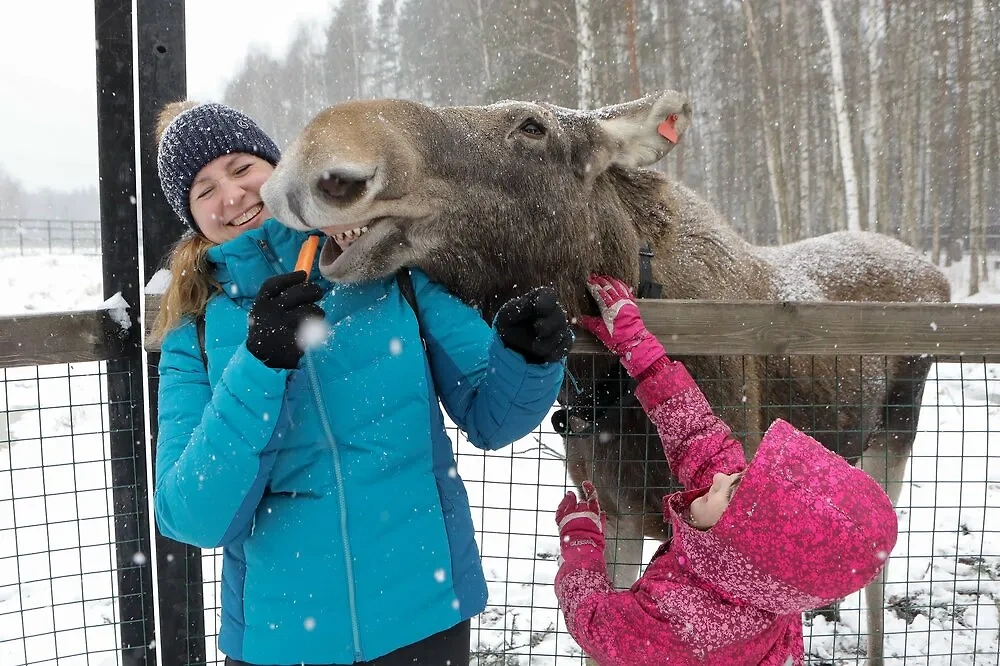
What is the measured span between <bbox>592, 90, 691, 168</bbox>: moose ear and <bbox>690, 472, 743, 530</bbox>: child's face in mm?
1381

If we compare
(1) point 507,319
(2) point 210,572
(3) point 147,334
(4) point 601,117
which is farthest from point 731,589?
(2) point 210,572

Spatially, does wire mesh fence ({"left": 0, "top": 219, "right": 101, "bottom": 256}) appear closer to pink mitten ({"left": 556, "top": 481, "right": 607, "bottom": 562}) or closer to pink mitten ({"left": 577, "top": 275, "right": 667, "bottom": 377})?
pink mitten ({"left": 577, "top": 275, "right": 667, "bottom": 377})

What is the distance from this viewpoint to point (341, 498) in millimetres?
1741

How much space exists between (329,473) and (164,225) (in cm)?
127

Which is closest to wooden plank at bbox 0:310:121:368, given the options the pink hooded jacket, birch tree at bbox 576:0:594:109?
the pink hooded jacket

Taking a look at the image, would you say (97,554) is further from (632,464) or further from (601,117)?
(601,117)

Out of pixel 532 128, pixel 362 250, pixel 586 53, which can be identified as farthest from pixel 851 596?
pixel 586 53

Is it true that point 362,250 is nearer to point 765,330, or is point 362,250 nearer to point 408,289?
point 408,289

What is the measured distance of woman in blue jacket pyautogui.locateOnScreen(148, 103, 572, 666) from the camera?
1.60m

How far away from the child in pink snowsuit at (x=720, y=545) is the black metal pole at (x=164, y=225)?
1.48m

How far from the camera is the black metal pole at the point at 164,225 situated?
233cm

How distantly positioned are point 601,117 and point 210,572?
156 inches

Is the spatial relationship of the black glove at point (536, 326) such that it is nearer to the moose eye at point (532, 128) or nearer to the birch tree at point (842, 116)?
the moose eye at point (532, 128)

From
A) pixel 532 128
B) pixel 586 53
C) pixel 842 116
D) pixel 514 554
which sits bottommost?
pixel 514 554
